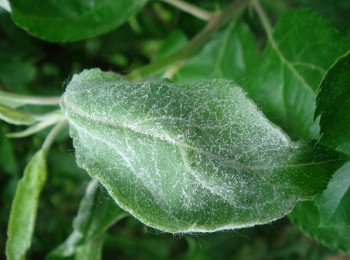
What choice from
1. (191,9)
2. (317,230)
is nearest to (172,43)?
(191,9)

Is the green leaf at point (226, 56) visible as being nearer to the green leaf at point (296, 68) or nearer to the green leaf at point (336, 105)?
the green leaf at point (296, 68)

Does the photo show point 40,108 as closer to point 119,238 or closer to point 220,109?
point 119,238

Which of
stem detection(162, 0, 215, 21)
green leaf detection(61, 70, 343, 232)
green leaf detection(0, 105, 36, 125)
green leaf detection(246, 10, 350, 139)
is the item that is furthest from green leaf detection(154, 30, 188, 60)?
green leaf detection(61, 70, 343, 232)

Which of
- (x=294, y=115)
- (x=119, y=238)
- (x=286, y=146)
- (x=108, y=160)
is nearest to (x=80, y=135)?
(x=108, y=160)

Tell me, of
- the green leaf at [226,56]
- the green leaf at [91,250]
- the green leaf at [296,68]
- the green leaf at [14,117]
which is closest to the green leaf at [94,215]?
the green leaf at [91,250]

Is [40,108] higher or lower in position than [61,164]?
higher

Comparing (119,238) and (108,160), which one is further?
(119,238)
